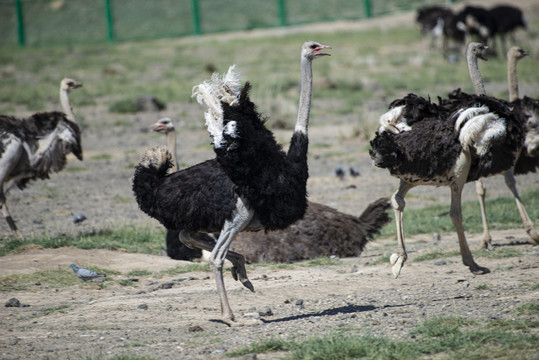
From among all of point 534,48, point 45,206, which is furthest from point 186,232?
point 534,48

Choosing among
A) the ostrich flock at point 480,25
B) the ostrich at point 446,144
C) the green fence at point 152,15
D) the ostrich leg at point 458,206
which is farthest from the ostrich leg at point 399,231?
the green fence at point 152,15

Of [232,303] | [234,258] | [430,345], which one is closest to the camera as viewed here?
[430,345]

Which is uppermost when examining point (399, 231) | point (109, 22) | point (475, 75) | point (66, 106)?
point (109, 22)

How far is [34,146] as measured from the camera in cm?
969

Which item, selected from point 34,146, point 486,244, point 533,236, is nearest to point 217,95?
point 486,244

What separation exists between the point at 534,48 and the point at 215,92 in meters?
20.6

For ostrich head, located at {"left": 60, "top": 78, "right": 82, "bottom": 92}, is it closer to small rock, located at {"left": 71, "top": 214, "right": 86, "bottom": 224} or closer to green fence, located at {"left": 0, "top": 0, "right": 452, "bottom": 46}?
small rock, located at {"left": 71, "top": 214, "right": 86, "bottom": 224}

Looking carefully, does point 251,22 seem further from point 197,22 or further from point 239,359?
point 239,359

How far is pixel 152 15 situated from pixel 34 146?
1292 inches

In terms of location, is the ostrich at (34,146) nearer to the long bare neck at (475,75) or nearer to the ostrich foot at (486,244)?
the long bare neck at (475,75)

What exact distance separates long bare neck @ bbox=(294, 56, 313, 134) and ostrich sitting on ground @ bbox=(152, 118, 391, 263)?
2.23 m

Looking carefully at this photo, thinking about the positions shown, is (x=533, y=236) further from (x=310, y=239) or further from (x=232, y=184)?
(x=232, y=184)

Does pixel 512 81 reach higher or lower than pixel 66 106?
higher

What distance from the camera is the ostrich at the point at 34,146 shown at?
9.29 m
